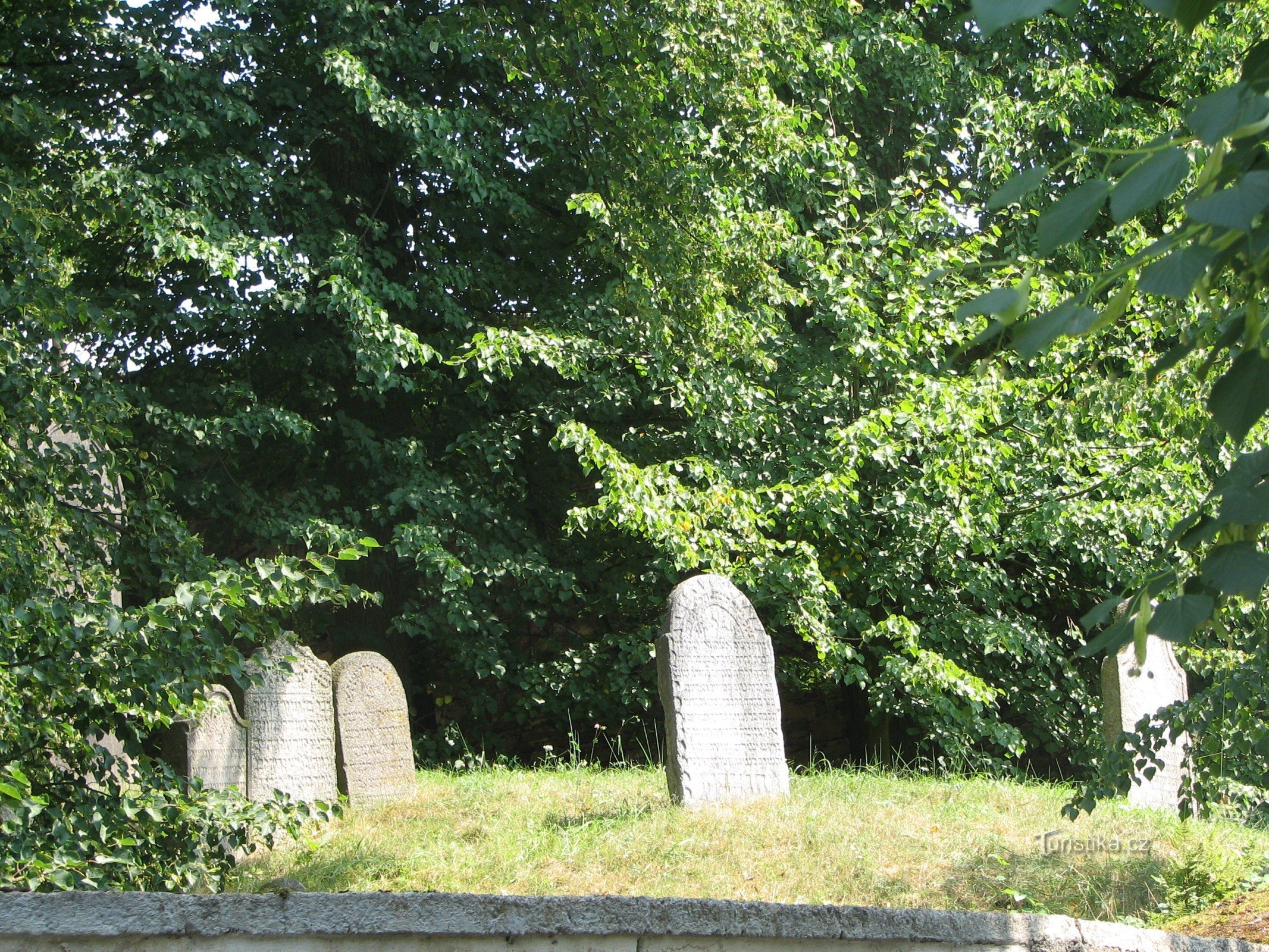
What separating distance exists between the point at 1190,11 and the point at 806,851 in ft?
18.0

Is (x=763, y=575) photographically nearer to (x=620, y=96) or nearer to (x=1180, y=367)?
(x=620, y=96)

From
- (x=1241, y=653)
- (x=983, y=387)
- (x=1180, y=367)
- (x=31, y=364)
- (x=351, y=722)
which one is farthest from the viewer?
(x=983, y=387)

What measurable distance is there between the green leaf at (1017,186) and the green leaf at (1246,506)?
0.49 metres

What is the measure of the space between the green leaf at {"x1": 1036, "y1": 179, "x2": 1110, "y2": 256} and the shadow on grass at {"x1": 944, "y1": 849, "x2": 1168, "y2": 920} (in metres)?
4.69

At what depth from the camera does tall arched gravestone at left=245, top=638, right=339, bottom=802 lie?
27.8ft

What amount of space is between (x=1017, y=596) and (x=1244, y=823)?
4280 mm

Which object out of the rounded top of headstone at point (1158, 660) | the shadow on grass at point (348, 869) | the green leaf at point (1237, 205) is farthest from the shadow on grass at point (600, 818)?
the green leaf at point (1237, 205)

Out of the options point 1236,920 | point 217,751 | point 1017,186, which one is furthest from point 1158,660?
point 1017,186

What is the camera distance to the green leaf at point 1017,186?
4.63 ft

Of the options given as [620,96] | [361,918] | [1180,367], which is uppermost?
[620,96]

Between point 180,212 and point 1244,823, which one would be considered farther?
point 180,212

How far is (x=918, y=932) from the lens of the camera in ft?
10.6

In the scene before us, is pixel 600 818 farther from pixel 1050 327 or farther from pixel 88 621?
pixel 1050 327

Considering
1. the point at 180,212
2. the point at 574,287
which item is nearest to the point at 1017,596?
the point at 574,287
